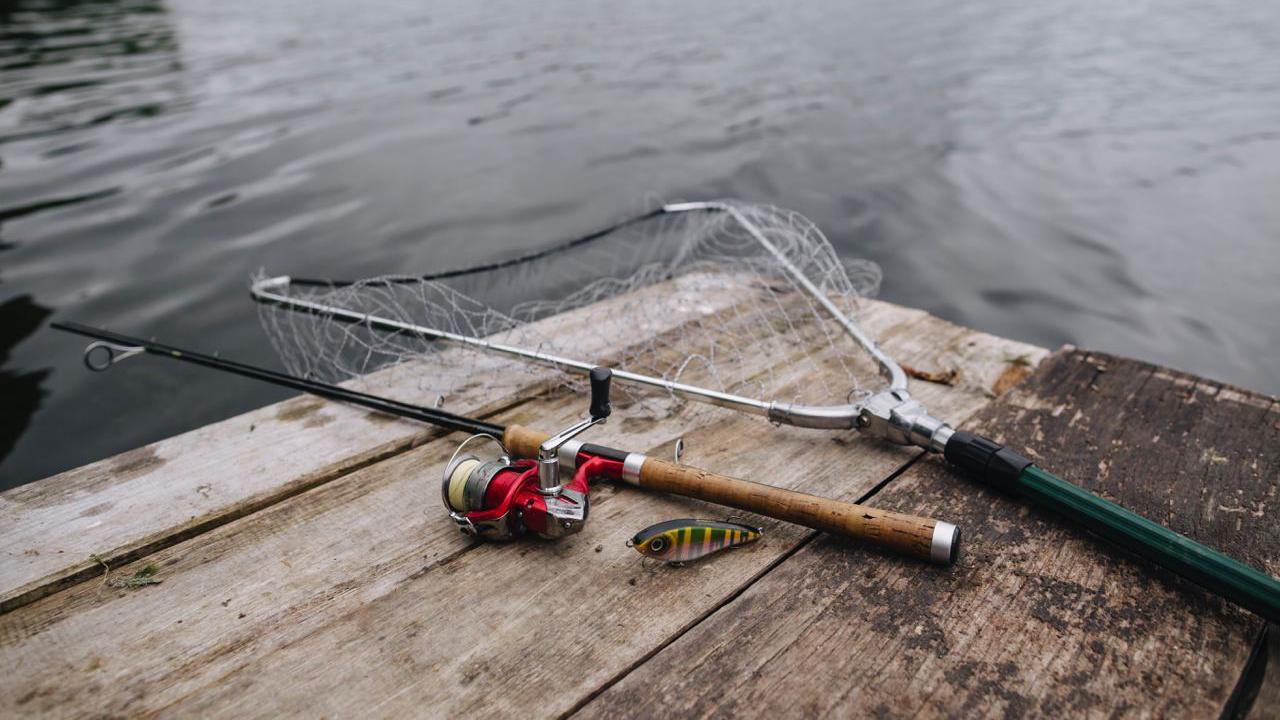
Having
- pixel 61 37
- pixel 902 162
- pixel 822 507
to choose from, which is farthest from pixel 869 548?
pixel 61 37

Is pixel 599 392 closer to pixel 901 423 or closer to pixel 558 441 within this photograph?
pixel 558 441

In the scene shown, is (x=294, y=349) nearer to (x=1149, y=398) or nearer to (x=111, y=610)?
(x=111, y=610)

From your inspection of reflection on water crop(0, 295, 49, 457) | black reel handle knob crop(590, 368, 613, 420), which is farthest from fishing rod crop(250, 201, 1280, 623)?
reflection on water crop(0, 295, 49, 457)

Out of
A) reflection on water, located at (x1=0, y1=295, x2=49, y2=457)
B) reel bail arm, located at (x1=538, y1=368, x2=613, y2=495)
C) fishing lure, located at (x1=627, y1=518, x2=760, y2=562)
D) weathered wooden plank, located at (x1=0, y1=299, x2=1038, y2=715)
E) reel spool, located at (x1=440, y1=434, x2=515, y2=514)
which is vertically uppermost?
reel bail arm, located at (x1=538, y1=368, x2=613, y2=495)

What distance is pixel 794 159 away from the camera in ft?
31.3

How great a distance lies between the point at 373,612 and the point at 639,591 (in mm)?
693

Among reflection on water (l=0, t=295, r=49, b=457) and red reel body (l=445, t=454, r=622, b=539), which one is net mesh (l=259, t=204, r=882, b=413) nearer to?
red reel body (l=445, t=454, r=622, b=539)

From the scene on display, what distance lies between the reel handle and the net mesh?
67 centimetres

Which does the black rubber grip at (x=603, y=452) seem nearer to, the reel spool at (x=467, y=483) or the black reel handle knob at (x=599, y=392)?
the black reel handle knob at (x=599, y=392)

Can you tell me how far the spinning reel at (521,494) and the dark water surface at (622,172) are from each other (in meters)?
3.37

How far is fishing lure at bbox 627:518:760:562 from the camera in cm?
203

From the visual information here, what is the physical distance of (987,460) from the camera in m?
2.29

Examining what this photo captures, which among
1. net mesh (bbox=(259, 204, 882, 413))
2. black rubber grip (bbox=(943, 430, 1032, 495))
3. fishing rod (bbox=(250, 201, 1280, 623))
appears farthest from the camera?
net mesh (bbox=(259, 204, 882, 413))

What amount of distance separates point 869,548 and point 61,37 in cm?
2401
